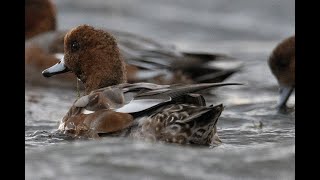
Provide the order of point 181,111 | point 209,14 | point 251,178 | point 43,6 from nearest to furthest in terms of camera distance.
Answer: point 251,178, point 181,111, point 43,6, point 209,14

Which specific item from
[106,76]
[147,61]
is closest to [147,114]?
[106,76]

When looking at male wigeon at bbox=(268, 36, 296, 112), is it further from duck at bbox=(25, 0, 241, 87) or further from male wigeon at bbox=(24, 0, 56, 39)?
male wigeon at bbox=(24, 0, 56, 39)

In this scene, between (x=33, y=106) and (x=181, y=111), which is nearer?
(x=181, y=111)

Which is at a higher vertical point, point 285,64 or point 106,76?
point 106,76

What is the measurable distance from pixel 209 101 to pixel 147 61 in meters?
1.26

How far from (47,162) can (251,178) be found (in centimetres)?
117

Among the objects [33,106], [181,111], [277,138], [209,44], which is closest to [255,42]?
[209,44]

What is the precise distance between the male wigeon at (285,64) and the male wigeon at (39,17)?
3.06m

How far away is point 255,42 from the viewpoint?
37.7ft

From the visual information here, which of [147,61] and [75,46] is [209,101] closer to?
[147,61]

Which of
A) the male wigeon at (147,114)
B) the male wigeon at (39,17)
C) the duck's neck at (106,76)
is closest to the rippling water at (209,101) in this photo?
the male wigeon at (147,114)

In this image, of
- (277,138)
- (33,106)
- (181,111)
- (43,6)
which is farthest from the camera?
(43,6)

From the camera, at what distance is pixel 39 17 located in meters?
10.8
